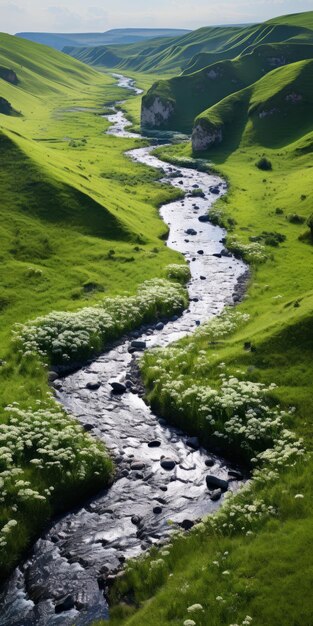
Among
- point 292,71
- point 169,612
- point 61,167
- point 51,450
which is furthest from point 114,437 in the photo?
point 292,71

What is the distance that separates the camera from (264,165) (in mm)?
102125

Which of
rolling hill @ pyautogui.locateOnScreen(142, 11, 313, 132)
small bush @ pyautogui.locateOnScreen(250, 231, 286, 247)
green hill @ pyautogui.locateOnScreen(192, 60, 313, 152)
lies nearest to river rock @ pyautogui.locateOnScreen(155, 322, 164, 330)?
small bush @ pyautogui.locateOnScreen(250, 231, 286, 247)

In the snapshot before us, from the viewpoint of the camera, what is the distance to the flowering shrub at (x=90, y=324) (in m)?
40.0

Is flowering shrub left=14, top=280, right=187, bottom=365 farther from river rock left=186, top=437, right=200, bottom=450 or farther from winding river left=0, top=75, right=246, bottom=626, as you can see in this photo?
river rock left=186, top=437, right=200, bottom=450

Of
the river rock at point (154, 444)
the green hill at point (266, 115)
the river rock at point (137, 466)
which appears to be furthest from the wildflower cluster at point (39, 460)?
the green hill at point (266, 115)

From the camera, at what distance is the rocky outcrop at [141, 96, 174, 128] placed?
15838 centimetres

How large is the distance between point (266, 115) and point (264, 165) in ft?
93.7

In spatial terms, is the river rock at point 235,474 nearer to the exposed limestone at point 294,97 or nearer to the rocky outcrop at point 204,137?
the rocky outcrop at point 204,137

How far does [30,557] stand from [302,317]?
23.5 meters

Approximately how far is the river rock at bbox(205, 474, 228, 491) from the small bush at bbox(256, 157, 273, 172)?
276 feet

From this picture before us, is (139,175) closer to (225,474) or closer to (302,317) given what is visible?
(302,317)

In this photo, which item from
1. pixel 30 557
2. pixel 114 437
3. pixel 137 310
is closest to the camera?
pixel 30 557

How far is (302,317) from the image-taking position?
37031mm

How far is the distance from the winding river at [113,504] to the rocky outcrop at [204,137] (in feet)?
270
